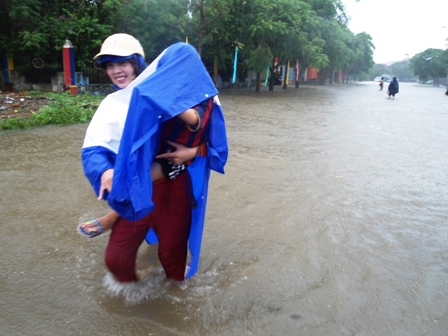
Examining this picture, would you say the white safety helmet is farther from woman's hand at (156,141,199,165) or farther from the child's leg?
the child's leg

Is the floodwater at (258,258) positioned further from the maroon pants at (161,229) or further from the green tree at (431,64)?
the green tree at (431,64)

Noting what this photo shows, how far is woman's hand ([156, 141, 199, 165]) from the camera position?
1938 mm

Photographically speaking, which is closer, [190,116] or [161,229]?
[190,116]

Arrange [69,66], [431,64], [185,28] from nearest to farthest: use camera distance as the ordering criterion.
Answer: [69,66], [185,28], [431,64]

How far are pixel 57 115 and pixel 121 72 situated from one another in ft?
23.3

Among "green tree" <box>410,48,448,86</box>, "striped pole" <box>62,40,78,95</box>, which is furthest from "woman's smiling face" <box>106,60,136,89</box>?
"green tree" <box>410,48,448,86</box>

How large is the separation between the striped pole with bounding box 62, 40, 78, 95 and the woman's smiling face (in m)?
10.9

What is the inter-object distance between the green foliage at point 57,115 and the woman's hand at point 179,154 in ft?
21.9

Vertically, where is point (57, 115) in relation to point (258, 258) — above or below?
above

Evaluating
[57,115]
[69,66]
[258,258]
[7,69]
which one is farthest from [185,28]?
[258,258]

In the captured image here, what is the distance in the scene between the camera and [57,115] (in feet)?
27.1

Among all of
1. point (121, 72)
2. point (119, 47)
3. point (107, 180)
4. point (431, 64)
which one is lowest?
point (107, 180)

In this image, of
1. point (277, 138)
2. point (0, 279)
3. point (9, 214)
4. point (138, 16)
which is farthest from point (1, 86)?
point (0, 279)

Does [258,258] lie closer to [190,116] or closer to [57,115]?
[190,116]
